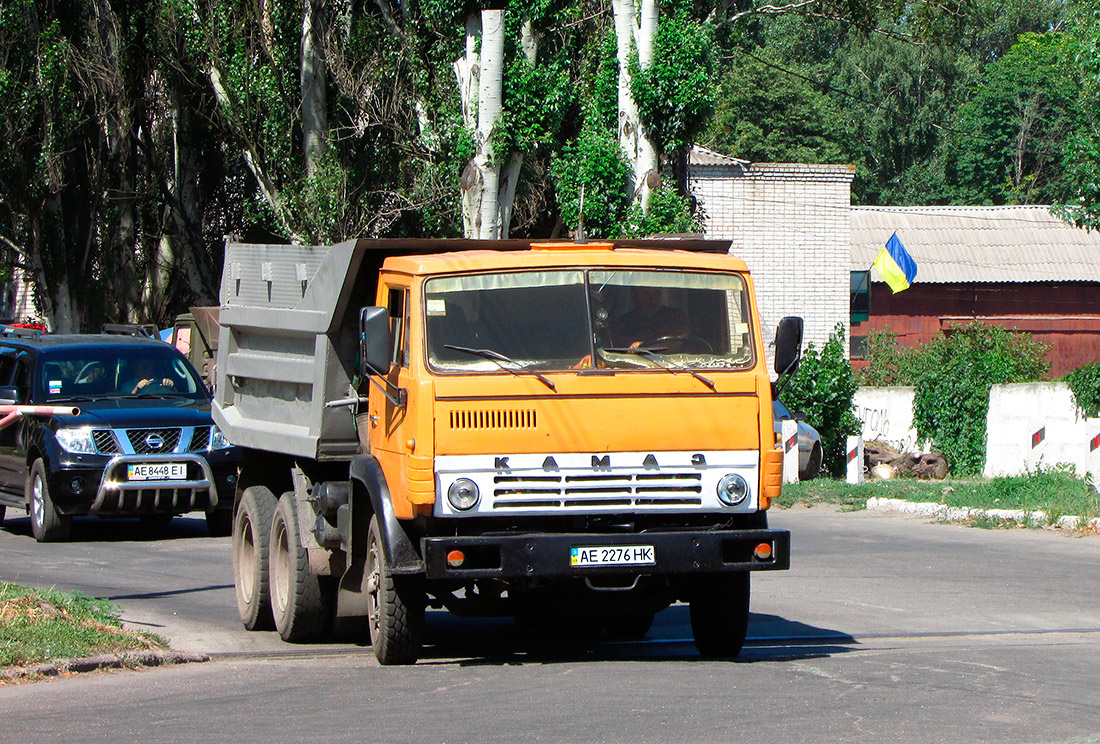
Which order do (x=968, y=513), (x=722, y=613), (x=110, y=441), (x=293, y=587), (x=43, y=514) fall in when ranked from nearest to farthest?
(x=722, y=613) → (x=293, y=587) → (x=110, y=441) → (x=43, y=514) → (x=968, y=513)

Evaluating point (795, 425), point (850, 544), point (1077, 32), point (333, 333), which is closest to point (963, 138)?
point (1077, 32)

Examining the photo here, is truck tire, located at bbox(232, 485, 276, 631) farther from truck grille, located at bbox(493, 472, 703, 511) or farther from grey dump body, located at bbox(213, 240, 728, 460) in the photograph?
truck grille, located at bbox(493, 472, 703, 511)

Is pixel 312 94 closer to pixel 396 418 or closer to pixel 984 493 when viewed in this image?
pixel 984 493

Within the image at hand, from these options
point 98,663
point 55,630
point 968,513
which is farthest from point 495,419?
point 968,513

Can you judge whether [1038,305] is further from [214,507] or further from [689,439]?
[689,439]

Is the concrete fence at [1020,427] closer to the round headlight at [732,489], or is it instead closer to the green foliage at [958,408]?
the green foliage at [958,408]

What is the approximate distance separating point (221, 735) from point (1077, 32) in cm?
2278

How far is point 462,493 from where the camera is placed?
7.49m

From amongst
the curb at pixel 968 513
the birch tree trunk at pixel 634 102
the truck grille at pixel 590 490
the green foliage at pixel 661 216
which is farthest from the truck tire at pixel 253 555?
the birch tree trunk at pixel 634 102

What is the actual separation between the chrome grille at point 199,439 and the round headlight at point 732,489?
26.7ft

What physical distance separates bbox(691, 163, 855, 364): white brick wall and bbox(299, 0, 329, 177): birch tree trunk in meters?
8.29

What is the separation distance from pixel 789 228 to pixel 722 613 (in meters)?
24.7

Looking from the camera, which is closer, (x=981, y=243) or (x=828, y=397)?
(x=828, y=397)

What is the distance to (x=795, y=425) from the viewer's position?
71.0ft
